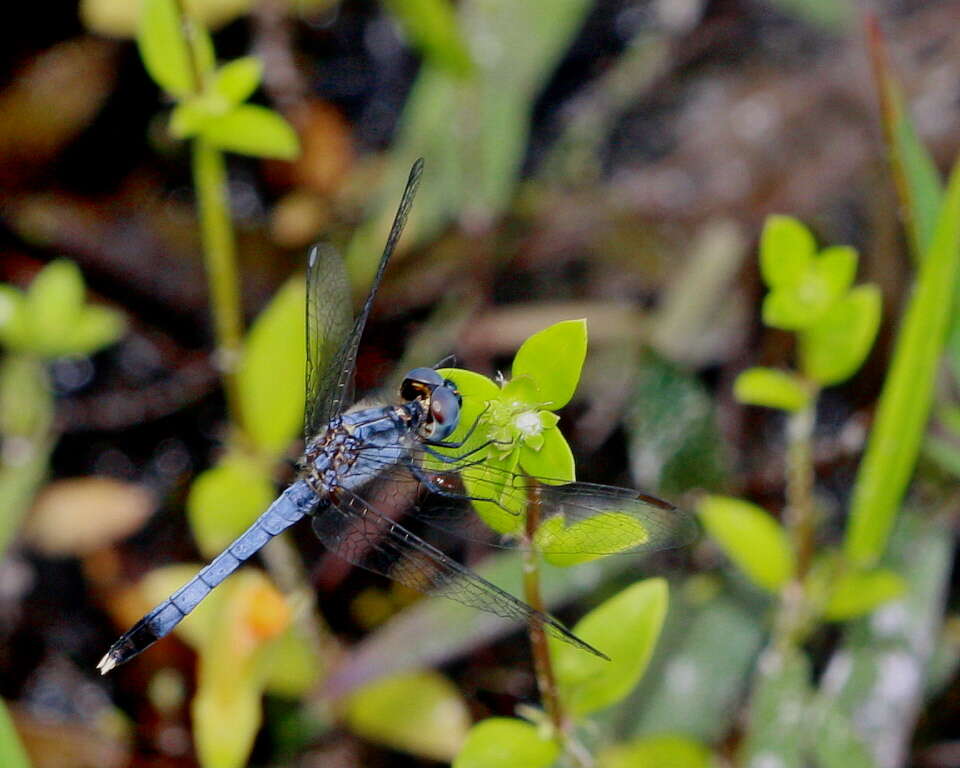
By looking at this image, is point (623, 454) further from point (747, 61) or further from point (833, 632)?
point (747, 61)

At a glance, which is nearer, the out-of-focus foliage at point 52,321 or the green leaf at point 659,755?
the green leaf at point 659,755

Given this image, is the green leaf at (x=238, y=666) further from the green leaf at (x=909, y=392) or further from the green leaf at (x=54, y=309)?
the green leaf at (x=909, y=392)

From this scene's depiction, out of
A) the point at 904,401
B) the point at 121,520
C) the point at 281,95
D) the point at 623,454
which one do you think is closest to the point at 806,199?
the point at 623,454

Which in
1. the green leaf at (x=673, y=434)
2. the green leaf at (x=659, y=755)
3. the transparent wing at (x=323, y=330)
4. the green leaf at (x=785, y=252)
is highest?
the transparent wing at (x=323, y=330)

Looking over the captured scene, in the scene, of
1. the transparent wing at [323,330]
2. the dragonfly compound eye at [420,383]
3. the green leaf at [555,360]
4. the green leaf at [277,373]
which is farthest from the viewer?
the green leaf at [277,373]

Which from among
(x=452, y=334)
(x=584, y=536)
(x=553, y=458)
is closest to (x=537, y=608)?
(x=584, y=536)

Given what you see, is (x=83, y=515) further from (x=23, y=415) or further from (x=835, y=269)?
(x=835, y=269)

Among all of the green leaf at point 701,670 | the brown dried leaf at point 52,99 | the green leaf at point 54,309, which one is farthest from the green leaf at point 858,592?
the brown dried leaf at point 52,99
